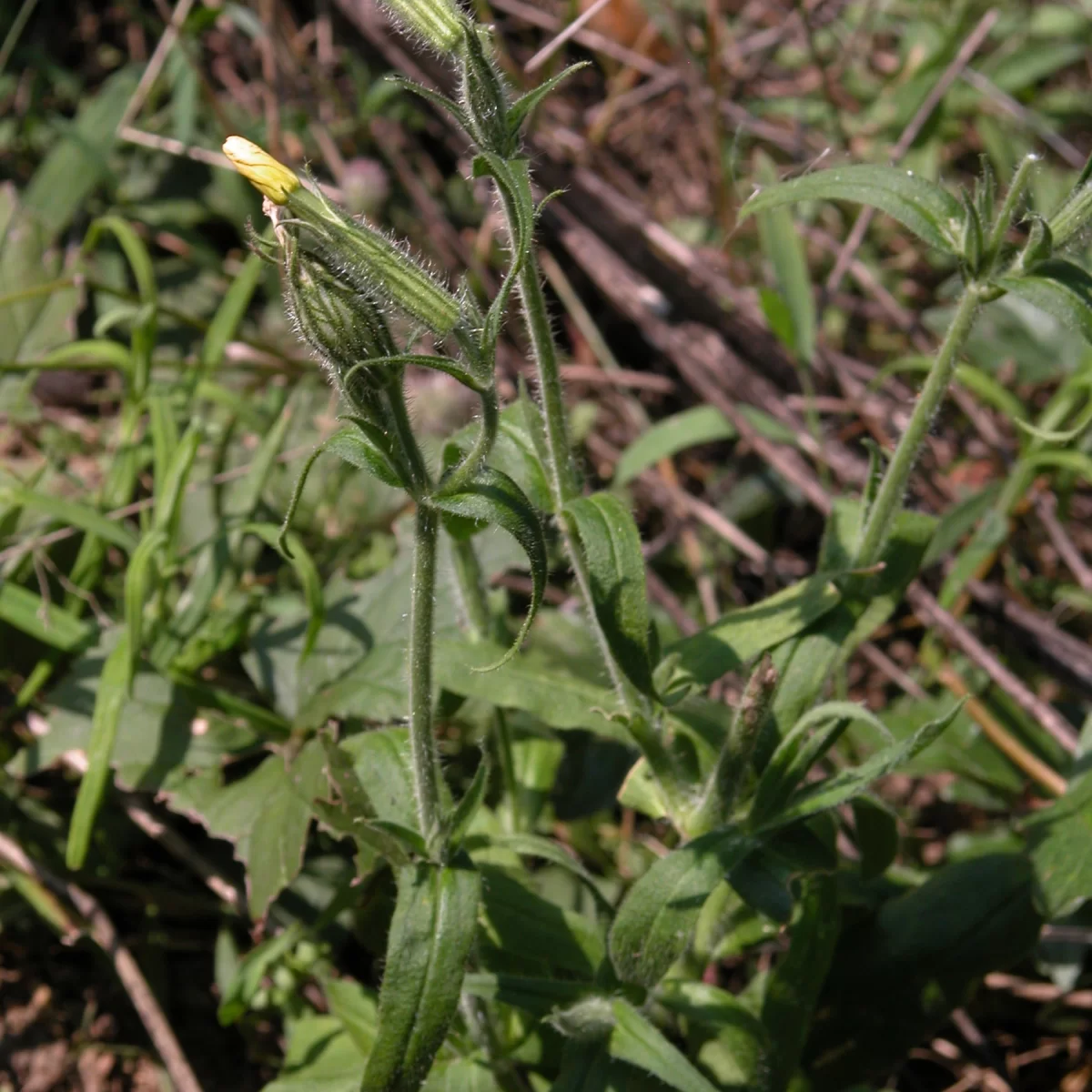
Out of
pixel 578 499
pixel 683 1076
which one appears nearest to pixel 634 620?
pixel 578 499

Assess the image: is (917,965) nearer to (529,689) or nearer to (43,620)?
(529,689)

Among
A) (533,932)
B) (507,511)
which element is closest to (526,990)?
(533,932)

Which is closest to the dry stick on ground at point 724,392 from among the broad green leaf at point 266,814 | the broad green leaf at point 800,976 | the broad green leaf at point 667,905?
the broad green leaf at point 800,976

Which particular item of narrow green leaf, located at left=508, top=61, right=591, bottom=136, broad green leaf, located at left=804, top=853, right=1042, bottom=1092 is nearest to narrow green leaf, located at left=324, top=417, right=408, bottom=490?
narrow green leaf, located at left=508, top=61, right=591, bottom=136

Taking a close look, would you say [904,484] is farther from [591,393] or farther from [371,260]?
[591,393]

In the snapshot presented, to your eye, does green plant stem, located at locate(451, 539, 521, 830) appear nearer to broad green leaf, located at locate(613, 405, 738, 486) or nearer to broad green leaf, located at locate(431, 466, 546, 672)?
broad green leaf, located at locate(431, 466, 546, 672)

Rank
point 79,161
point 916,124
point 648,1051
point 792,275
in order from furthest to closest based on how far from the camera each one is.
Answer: point 916,124 < point 79,161 < point 792,275 < point 648,1051
